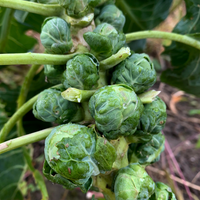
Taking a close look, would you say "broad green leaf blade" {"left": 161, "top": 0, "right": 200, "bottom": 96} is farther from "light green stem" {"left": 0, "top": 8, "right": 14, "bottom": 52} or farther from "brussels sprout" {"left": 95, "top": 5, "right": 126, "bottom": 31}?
"light green stem" {"left": 0, "top": 8, "right": 14, "bottom": 52}

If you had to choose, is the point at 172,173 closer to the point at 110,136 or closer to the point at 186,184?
the point at 186,184

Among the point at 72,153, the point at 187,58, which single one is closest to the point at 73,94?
the point at 72,153

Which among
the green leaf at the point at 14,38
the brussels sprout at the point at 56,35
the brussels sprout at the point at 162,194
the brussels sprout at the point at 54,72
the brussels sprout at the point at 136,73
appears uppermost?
the brussels sprout at the point at 56,35

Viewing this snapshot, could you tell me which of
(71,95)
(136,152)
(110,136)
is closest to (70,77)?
(71,95)

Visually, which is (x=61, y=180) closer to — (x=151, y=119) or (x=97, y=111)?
(x=97, y=111)

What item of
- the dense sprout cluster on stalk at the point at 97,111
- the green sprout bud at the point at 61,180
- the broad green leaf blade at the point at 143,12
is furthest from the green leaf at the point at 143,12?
the green sprout bud at the point at 61,180

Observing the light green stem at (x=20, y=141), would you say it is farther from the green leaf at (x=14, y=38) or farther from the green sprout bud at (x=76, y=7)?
the green leaf at (x=14, y=38)
